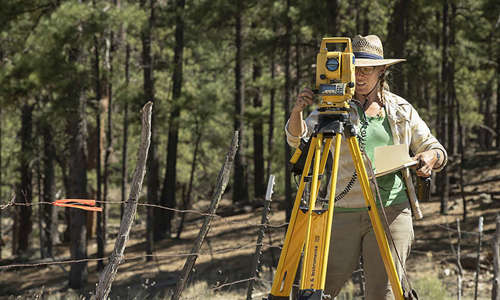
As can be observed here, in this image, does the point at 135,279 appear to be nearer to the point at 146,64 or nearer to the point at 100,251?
the point at 100,251

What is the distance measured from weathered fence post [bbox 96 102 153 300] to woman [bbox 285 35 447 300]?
0.95 meters

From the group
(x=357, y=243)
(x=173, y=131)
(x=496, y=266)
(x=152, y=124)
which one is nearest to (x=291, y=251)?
(x=357, y=243)

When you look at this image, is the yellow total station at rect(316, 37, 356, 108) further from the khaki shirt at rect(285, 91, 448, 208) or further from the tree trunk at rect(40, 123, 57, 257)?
the tree trunk at rect(40, 123, 57, 257)

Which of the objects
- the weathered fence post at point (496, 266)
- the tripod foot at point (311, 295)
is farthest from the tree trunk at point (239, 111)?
the tripod foot at point (311, 295)

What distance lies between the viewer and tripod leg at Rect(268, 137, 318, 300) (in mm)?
3018

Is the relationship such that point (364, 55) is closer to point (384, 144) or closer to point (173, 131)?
point (384, 144)

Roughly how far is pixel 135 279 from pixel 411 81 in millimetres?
7598

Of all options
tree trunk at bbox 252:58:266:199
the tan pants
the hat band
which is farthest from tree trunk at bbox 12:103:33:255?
the hat band

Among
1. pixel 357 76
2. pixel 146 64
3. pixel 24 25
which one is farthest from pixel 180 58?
pixel 357 76

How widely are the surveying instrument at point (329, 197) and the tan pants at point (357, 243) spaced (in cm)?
21

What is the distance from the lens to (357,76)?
3412 mm

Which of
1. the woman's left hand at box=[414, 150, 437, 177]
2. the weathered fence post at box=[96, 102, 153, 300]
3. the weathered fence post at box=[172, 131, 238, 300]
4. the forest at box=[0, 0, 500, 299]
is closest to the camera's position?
the woman's left hand at box=[414, 150, 437, 177]

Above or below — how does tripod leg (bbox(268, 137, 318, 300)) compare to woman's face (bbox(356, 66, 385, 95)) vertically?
below

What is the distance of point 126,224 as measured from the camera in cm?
381
